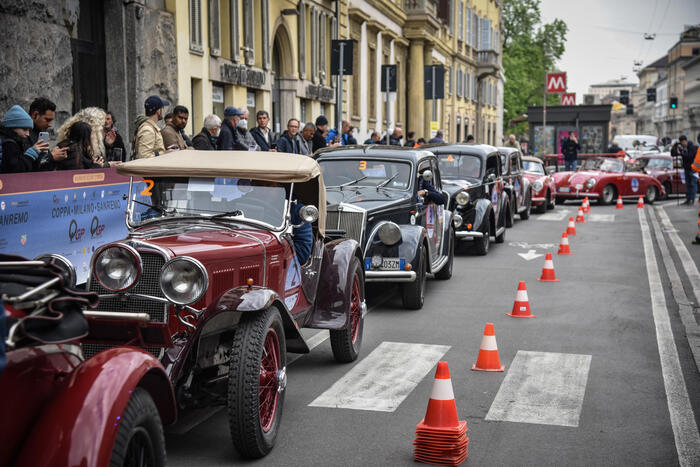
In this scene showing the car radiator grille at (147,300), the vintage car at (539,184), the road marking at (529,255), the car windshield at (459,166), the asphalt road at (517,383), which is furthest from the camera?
the vintage car at (539,184)

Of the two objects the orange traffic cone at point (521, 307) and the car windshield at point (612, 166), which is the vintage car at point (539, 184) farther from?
the orange traffic cone at point (521, 307)

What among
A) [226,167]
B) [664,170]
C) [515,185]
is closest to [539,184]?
[515,185]

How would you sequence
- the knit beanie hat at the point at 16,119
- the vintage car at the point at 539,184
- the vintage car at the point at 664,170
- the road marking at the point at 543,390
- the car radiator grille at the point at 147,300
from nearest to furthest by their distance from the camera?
the car radiator grille at the point at 147,300
the road marking at the point at 543,390
the knit beanie hat at the point at 16,119
the vintage car at the point at 539,184
the vintage car at the point at 664,170

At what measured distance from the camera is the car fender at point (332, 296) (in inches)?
288

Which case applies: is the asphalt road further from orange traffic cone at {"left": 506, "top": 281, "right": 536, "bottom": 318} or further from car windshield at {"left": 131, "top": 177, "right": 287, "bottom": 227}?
car windshield at {"left": 131, "top": 177, "right": 287, "bottom": 227}

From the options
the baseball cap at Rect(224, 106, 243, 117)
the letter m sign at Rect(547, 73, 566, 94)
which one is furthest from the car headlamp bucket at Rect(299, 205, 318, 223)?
the letter m sign at Rect(547, 73, 566, 94)

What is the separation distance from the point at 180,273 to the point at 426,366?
2.96 metres

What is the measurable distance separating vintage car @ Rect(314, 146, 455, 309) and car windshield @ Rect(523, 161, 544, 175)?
13.9 m

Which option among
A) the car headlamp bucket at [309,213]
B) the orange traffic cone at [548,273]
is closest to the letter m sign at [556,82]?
the orange traffic cone at [548,273]

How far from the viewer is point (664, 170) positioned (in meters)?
31.0

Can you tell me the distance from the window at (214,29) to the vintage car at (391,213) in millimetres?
8701

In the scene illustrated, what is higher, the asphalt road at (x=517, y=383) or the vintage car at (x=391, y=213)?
the vintage car at (x=391, y=213)

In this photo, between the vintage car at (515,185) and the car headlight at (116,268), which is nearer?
the car headlight at (116,268)

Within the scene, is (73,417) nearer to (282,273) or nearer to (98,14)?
(282,273)
